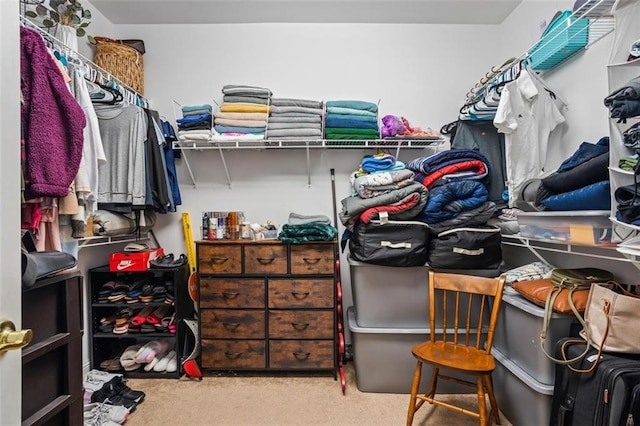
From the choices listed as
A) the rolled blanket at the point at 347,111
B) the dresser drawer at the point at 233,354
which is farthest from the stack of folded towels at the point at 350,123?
the dresser drawer at the point at 233,354

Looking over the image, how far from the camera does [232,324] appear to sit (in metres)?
2.30

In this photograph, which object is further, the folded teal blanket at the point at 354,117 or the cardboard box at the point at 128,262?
the folded teal blanket at the point at 354,117

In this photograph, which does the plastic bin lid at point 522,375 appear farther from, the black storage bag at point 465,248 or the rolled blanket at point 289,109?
the rolled blanket at point 289,109

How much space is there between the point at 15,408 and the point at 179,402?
1.54 m

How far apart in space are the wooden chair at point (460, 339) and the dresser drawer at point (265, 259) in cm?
96

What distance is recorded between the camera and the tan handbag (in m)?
1.19

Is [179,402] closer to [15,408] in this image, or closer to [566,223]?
[15,408]

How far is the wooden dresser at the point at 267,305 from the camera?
229cm

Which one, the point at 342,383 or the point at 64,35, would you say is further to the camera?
the point at 342,383

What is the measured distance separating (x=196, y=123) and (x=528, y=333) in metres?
2.44

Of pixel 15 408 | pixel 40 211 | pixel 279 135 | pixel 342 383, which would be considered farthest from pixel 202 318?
pixel 15 408

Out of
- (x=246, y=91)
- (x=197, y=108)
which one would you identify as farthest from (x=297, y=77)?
(x=197, y=108)

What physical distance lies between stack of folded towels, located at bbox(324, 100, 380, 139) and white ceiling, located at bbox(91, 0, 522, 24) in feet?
2.58

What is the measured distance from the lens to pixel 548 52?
6.43ft
